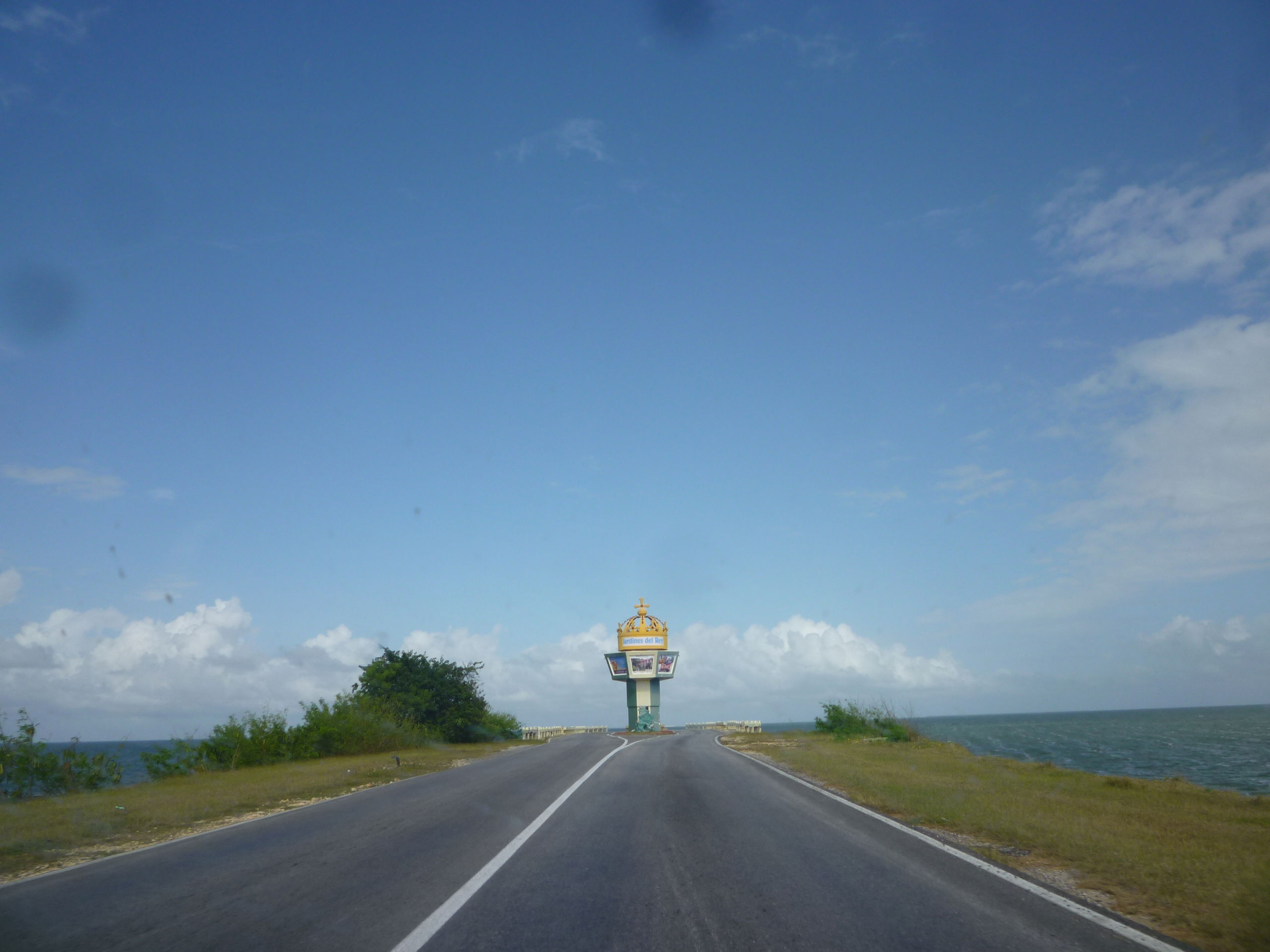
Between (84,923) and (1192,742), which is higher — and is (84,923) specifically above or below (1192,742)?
above

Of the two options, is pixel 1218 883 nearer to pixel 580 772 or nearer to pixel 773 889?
pixel 773 889

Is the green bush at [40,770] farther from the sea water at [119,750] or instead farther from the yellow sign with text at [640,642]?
the yellow sign with text at [640,642]

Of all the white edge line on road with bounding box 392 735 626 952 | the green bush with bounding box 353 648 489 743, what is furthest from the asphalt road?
the green bush with bounding box 353 648 489 743

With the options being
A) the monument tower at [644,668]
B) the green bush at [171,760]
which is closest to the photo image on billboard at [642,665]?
the monument tower at [644,668]

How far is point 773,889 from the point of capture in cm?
674

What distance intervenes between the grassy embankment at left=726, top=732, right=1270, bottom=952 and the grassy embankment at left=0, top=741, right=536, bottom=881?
1025 cm

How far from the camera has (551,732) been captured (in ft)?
214

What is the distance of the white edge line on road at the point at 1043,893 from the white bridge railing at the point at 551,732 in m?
45.9

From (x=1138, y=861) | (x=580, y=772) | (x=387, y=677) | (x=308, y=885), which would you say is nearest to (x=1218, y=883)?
(x=1138, y=861)

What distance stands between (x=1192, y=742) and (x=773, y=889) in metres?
56.5

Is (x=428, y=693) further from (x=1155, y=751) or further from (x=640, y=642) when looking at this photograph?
(x=1155, y=751)

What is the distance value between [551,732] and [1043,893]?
62.1 meters

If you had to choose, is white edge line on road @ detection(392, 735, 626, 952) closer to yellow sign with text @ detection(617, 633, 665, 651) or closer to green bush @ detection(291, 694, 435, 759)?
green bush @ detection(291, 694, 435, 759)

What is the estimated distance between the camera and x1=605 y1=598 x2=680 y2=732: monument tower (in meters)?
63.4
